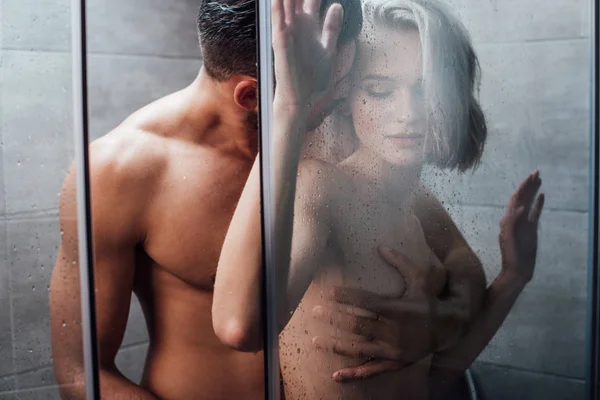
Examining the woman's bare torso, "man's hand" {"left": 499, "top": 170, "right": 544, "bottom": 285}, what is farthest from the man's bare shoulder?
"man's hand" {"left": 499, "top": 170, "right": 544, "bottom": 285}

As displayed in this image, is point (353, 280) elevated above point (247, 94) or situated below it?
below

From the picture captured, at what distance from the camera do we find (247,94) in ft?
3.69

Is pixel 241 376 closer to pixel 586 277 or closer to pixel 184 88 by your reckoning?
pixel 184 88

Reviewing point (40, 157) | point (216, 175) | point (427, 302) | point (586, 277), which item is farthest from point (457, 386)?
point (40, 157)

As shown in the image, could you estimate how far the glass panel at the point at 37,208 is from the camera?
1034mm

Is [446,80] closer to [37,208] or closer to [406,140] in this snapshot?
[406,140]

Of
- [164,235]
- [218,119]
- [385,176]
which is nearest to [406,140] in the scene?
[385,176]

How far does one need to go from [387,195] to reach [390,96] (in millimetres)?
171

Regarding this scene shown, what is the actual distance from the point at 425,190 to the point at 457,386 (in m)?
0.37

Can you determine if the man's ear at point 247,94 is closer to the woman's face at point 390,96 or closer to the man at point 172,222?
the man at point 172,222

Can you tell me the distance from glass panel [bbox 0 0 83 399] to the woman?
1.05 feet

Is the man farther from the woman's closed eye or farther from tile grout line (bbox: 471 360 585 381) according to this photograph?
tile grout line (bbox: 471 360 585 381)

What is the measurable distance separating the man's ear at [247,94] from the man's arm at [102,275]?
221 millimetres

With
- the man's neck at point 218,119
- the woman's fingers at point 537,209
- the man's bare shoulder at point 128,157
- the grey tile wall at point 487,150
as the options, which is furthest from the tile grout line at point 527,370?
the man's bare shoulder at point 128,157
